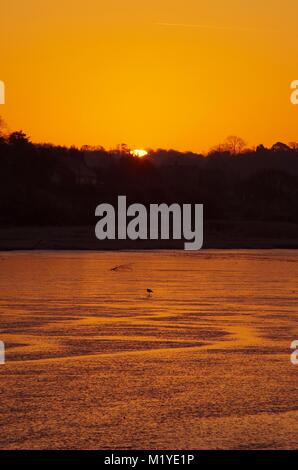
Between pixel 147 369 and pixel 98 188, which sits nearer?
pixel 147 369

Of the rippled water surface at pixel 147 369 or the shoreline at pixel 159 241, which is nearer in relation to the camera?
the rippled water surface at pixel 147 369

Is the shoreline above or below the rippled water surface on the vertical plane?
above

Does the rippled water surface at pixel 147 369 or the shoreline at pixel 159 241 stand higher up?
the shoreline at pixel 159 241

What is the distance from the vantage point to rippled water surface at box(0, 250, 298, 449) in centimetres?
1003

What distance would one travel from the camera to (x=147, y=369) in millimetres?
13422

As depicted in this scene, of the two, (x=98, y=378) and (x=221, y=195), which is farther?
(x=221, y=195)

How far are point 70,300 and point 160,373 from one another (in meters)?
10.7

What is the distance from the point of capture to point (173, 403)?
37.1ft

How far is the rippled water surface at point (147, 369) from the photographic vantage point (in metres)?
10.0

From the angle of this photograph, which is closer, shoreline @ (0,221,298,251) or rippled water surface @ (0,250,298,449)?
rippled water surface @ (0,250,298,449)

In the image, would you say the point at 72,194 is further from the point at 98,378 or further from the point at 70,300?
the point at 98,378

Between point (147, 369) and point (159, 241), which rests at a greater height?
point (159, 241)
